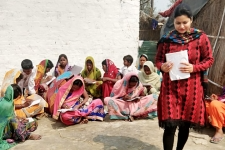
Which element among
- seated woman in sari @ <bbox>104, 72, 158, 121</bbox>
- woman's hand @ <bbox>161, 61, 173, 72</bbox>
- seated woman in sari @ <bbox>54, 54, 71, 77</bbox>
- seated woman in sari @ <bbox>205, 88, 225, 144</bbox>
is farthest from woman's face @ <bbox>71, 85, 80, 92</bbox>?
woman's hand @ <bbox>161, 61, 173, 72</bbox>

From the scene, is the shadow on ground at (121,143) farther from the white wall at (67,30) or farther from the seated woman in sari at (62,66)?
the white wall at (67,30)

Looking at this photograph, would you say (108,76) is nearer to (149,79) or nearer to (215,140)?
(149,79)

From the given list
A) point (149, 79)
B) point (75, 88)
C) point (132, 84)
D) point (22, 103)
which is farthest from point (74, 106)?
point (149, 79)

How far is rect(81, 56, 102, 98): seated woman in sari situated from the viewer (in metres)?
5.76

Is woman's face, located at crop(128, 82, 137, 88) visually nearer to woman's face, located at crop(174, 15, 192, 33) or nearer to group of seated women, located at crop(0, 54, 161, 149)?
group of seated women, located at crop(0, 54, 161, 149)

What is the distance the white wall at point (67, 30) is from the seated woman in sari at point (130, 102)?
2469mm

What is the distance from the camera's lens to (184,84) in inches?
99.1

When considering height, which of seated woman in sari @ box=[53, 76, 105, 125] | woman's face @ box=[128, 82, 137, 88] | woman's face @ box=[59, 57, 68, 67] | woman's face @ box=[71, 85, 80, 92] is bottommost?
seated woman in sari @ box=[53, 76, 105, 125]

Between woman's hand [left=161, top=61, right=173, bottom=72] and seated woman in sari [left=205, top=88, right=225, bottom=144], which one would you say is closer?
woman's hand [left=161, top=61, right=173, bottom=72]

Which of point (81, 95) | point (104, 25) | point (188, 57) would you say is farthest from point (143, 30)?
point (188, 57)

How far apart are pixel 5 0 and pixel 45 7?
90 centimetres

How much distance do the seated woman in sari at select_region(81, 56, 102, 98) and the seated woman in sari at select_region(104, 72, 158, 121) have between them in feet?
3.75

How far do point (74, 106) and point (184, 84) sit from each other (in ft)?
8.24

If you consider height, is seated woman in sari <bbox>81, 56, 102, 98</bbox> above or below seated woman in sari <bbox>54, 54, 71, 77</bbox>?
below
